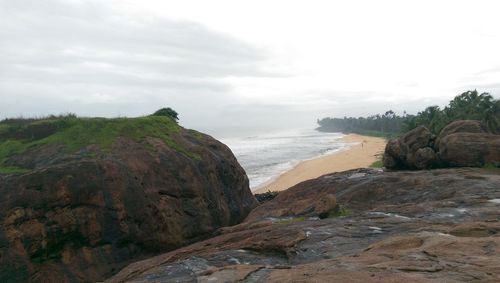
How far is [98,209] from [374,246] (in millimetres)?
9047

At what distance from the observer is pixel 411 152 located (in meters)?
22.6

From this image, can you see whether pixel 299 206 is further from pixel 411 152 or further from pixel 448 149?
pixel 448 149

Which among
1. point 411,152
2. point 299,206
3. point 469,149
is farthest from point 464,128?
point 299,206

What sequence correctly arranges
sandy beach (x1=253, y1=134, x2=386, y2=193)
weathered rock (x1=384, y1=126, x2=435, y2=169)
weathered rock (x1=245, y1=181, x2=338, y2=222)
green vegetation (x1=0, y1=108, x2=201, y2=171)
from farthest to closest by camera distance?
sandy beach (x1=253, y1=134, x2=386, y2=193) → weathered rock (x1=384, y1=126, x2=435, y2=169) → green vegetation (x1=0, y1=108, x2=201, y2=171) → weathered rock (x1=245, y1=181, x2=338, y2=222)

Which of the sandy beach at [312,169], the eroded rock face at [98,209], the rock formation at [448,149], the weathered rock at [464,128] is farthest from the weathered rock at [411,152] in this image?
the sandy beach at [312,169]

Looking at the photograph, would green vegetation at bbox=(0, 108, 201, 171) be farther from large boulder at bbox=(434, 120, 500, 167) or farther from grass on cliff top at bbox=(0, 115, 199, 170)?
large boulder at bbox=(434, 120, 500, 167)

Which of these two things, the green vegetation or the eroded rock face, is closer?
the eroded rock face

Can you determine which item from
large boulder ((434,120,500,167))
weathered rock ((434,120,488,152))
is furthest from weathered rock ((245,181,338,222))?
weathered rock ((434,120,488,152))

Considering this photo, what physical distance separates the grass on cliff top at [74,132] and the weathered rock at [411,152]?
41.1 ft

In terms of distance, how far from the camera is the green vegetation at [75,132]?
15.2 metres

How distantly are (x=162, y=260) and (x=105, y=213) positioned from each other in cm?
349

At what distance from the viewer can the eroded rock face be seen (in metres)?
12.2

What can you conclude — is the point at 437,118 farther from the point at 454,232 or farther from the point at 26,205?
the point at 26,205

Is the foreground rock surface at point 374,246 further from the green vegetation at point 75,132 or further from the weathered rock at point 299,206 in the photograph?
the green vegetation at point 75,132
